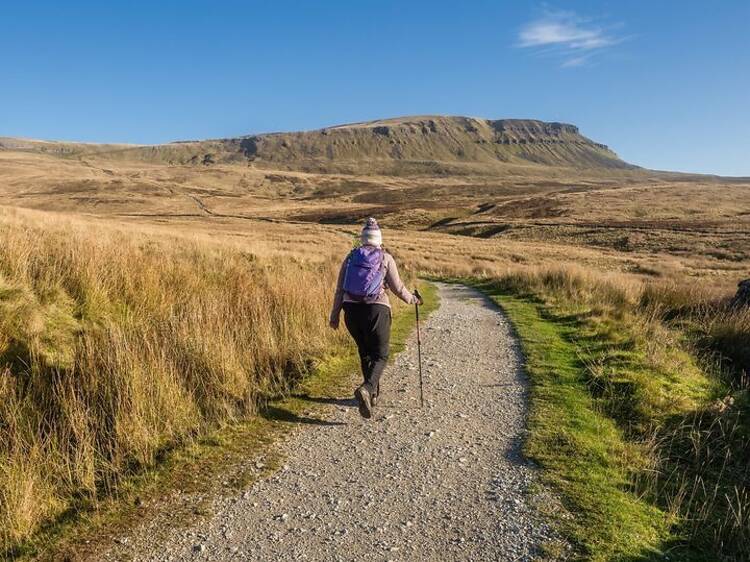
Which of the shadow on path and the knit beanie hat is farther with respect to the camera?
the shadow on path

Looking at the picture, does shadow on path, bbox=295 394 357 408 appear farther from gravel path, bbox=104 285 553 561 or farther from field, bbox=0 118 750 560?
field, bbox=0 118 750 560

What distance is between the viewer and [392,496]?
477 cm

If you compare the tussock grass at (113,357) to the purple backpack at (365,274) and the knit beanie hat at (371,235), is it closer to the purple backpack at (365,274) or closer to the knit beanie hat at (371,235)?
the purple backpack at (365,274)

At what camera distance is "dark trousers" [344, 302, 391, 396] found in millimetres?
6742

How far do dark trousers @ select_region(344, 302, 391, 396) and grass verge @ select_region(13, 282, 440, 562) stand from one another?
778 mm

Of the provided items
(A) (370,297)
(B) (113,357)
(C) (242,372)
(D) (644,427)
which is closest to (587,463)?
(D) (644,427)

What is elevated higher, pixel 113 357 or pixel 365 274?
pixel 365 274

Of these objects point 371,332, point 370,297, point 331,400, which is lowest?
point 331,400

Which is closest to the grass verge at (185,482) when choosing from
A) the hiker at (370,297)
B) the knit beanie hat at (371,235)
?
the hiker at (370,297)

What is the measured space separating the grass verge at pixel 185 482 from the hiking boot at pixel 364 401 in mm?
521

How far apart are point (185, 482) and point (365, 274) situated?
9.80 feet

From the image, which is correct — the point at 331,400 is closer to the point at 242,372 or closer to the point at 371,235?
the point at 242,372

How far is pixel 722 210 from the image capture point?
7512 cm

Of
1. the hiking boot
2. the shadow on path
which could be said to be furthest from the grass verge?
the hiking boot
